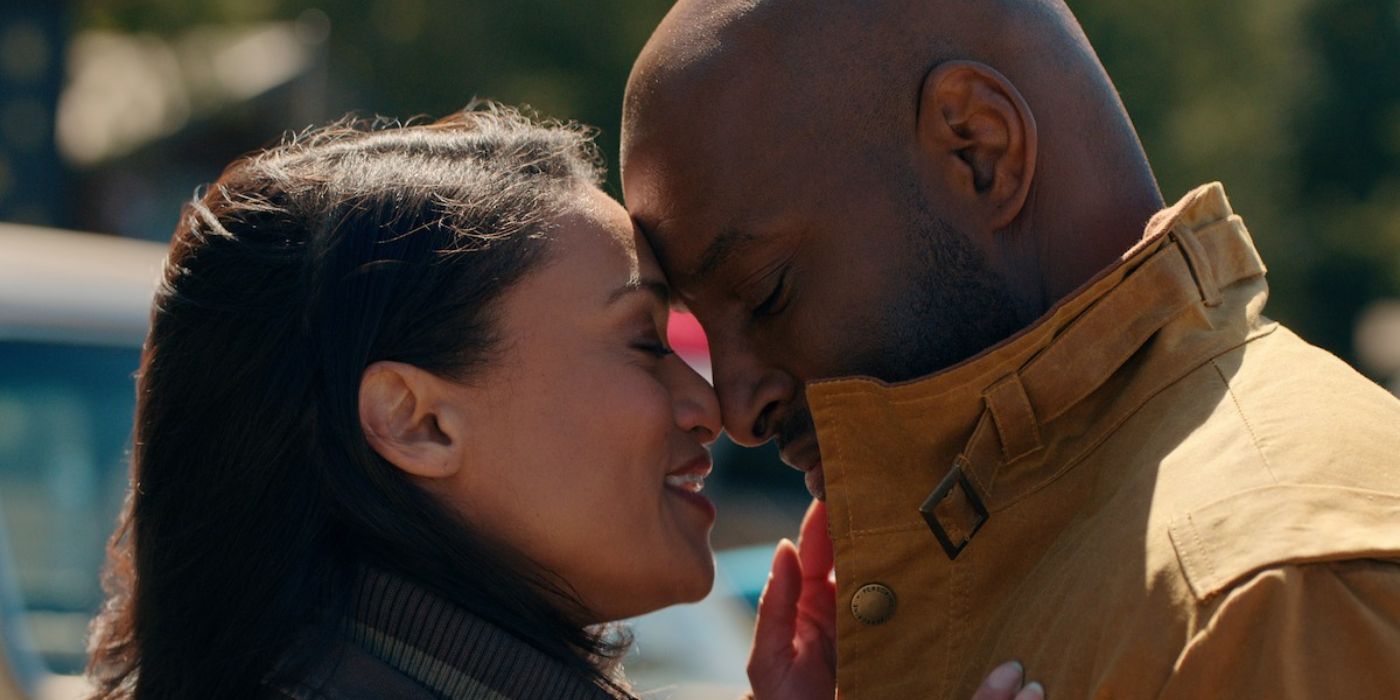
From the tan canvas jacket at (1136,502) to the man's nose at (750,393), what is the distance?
8.4 inches

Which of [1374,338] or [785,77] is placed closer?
[785,77]

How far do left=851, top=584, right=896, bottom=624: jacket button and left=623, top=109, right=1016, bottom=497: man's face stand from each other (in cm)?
30

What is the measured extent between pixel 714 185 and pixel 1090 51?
59cm

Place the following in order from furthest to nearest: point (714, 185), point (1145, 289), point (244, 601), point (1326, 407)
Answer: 1. point (714, 185)
2. point (244, 601)
3. point (1145, 289)
4. point (1326, 407)

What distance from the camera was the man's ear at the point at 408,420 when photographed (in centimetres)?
222

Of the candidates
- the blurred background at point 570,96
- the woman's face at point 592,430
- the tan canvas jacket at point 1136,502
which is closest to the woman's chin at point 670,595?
the woman's face at point 592,430

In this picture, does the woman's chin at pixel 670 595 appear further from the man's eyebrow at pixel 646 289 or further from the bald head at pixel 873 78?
the bald head at pixel 873 78

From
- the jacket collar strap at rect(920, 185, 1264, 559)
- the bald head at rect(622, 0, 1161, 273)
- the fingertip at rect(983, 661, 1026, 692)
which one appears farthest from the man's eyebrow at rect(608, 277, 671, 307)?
the fingertip at rect(983, 661, 1026, 692)

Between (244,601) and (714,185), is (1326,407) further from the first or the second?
(244,601)

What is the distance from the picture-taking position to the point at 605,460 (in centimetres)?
234

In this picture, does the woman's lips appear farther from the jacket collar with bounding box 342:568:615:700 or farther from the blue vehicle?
the blue vehicle

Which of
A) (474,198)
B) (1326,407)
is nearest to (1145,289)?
(1326,407)

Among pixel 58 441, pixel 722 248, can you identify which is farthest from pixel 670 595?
pixel 58 441

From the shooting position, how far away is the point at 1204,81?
50.9 feet
